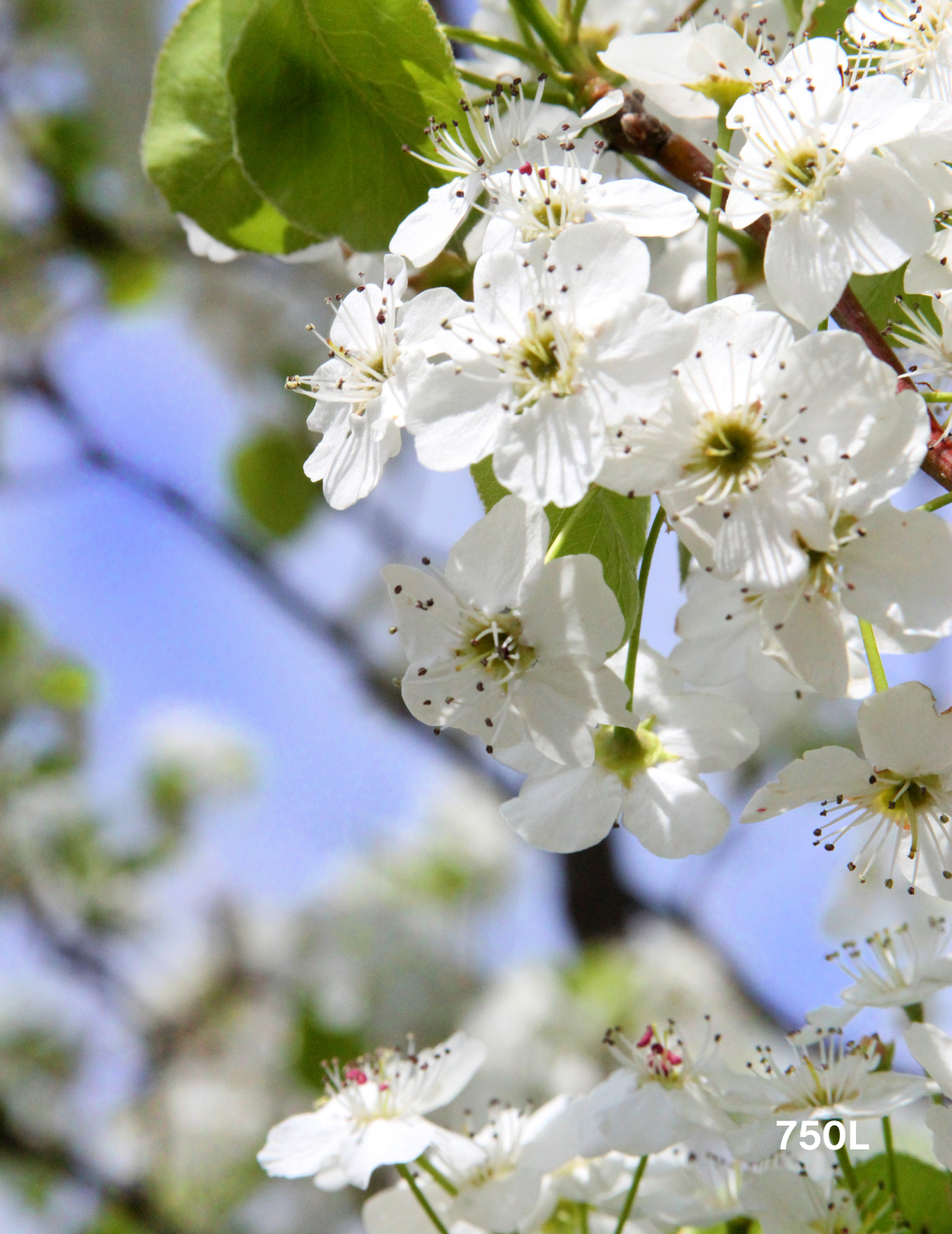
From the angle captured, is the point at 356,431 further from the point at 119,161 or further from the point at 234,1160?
the point at 234,1160

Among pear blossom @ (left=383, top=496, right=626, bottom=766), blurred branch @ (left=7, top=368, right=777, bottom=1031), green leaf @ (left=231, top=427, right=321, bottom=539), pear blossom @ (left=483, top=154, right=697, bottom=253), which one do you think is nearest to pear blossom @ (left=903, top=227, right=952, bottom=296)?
pear blossom @ (left=483, top=154, right=697, bottom=253)

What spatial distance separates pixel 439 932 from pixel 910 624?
9.64ft

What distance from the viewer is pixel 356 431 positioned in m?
0.55

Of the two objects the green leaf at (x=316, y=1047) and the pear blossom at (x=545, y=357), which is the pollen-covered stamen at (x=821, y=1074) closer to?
the pear blossom at (x=545, y=357)

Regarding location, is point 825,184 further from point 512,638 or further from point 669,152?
point 512,638

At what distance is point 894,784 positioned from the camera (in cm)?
52

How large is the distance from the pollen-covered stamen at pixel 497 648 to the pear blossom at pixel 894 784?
0.12m

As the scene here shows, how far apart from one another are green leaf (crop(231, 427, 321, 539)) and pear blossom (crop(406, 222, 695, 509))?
2.16m

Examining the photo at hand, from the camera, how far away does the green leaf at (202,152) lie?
70 centimetres

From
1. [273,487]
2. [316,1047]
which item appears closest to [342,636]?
[273,487]

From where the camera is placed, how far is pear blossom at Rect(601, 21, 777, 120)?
0.55 m

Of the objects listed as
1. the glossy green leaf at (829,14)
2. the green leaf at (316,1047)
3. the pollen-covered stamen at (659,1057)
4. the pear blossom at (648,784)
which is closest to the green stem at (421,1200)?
the pollen-covered stamen at (659,1057)

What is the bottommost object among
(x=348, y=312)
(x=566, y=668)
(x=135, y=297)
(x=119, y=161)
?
(x=135, y=297)

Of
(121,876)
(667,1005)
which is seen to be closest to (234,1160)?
(121,876)
